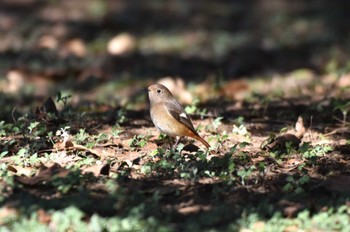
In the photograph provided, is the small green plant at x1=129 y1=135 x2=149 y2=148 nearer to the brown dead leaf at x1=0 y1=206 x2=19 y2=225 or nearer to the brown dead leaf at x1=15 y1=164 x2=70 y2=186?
the brown dead leaf at x1=15 y1=164 x2=70 y2=186

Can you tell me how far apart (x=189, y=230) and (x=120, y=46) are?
8398 mm

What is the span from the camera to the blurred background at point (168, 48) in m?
10.5

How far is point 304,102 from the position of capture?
8.92 meters

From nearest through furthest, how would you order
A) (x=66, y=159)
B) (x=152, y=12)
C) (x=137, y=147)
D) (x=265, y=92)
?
(x=66, y=159) → (x=137, y=147) → (x=265, y=92) → (x=152, y=12)

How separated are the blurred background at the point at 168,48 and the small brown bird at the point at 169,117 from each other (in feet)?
6.29

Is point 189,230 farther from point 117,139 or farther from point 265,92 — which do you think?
point 265,92

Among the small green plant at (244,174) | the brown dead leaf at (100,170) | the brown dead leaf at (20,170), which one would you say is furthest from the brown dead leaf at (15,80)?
the small green plant at (244,174)

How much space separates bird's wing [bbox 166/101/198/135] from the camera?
670 centimetres

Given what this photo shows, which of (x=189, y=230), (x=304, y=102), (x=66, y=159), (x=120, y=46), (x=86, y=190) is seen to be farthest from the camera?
(x=120, y=46)

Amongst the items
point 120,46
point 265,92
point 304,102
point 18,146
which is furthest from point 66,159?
point 120,46

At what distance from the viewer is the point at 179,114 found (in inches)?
271

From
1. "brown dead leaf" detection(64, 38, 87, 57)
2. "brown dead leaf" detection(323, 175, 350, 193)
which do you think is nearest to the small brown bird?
"brown dead leaf" detection(323, 175, 350, 193)

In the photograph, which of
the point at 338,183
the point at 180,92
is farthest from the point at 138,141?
the point at 180,92

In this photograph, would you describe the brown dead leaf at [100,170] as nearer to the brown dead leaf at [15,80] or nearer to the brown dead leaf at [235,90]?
the brown dead leaf at [235,90]
